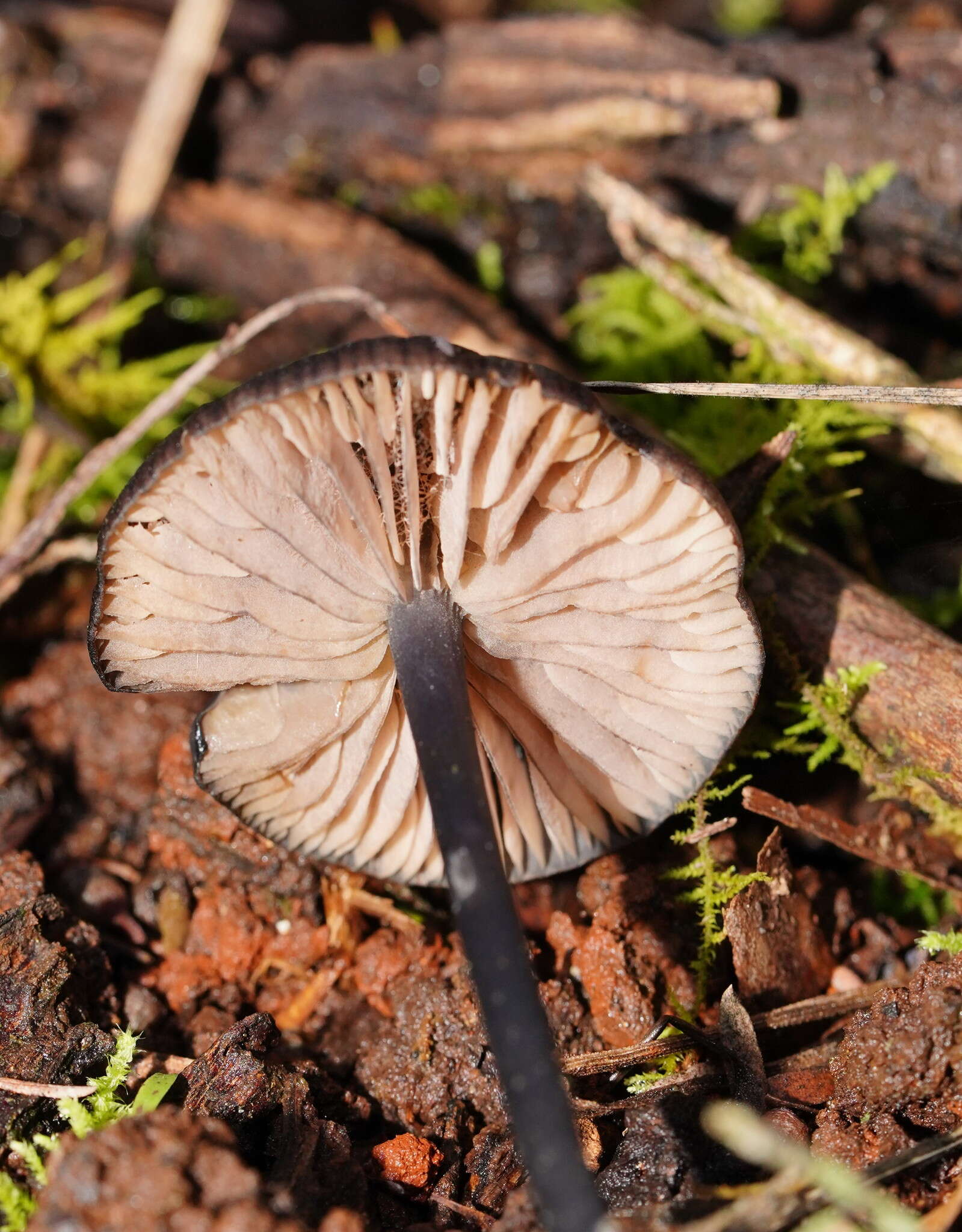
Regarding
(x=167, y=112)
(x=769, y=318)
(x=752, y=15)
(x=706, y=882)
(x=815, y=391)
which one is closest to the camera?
(x=815, y=391)

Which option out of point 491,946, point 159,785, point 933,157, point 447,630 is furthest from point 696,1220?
point 933,157

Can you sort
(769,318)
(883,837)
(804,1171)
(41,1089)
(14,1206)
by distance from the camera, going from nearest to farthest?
(804,1171) < (14,1206) < (41,1089) < (883,837) < (769,318)

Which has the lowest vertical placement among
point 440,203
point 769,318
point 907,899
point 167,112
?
point 907,899

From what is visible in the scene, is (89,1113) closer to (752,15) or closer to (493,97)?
(493,97)

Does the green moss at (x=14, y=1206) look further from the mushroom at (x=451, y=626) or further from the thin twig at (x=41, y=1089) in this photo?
the mushroom at (x=451, y=626)

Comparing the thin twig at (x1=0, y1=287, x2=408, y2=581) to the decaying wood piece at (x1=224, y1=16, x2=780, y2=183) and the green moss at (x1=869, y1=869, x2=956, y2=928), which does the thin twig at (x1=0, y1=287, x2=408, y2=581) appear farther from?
the green moss at (x1=869, y1=869, x2=956, y2=928)

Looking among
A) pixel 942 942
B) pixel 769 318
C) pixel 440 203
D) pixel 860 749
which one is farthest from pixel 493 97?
pixel 942 942

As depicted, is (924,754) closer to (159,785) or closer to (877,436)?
(877,436)

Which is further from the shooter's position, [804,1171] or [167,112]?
[167,112]
